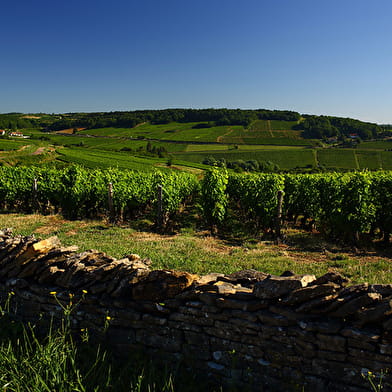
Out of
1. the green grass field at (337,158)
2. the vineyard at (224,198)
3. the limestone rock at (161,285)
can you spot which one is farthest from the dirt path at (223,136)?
the limestone rock at (161,285)

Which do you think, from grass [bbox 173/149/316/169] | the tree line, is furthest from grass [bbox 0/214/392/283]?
the tree line

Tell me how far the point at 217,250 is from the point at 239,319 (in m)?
6.73

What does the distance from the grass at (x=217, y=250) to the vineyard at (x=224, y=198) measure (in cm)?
111

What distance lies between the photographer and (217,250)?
10.2 m

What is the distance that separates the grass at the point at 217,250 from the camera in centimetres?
798

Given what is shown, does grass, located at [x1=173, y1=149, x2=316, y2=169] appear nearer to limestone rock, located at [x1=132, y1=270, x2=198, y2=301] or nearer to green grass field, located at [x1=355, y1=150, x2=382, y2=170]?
green grass field, located at [x1=355, y1=150, x2=382, y2=170]

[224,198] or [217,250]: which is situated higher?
[224,198]

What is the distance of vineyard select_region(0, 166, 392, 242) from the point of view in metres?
11.5

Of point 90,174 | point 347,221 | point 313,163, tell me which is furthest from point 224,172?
point 313,163

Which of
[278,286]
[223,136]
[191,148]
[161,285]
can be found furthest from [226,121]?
[278,286]

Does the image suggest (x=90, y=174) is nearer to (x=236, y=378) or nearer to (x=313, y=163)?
(x=236, y=378)

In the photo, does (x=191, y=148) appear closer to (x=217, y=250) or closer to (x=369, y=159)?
(x=369, y=159)

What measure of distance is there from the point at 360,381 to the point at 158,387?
219cm

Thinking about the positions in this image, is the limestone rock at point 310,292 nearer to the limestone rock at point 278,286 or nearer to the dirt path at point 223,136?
the limestone rock at point 278,286
